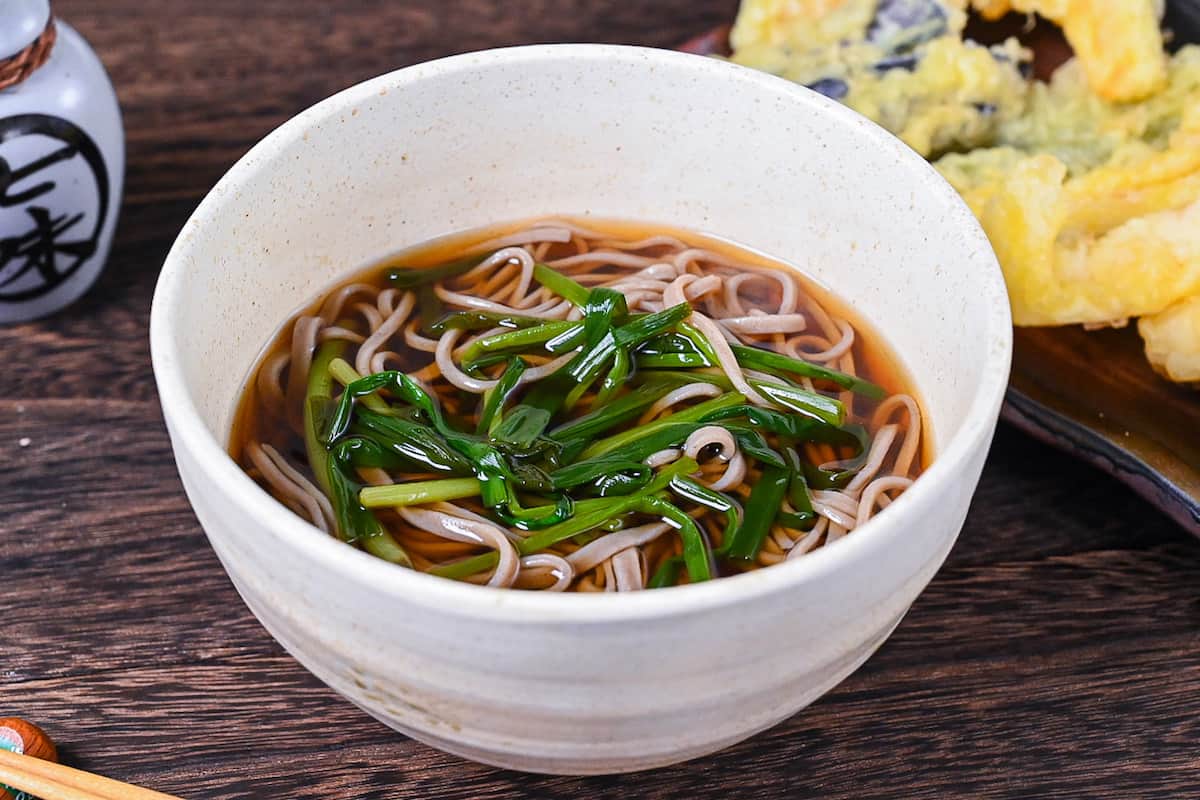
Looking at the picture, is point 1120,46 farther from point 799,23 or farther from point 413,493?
point 413,493

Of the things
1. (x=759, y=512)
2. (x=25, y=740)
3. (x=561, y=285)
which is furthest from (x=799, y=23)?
(x=25, y=740)

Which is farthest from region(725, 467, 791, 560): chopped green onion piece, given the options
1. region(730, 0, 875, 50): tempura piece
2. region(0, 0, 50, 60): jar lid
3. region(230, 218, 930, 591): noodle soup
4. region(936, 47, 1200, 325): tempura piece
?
region(0, 0, 50, 60): jar lid

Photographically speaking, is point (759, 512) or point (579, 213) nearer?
point (759, 512)

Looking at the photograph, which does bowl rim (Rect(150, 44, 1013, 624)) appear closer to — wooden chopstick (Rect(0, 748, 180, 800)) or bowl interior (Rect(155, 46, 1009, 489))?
bowl interior (Rect(155, 46, 1009, 489))

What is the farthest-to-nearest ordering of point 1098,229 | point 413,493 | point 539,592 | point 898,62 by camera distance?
point 898,62 → point 1098,229 → point 413,493 → point 539,592

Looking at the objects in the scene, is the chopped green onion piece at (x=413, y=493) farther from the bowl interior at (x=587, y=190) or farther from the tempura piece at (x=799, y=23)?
the tempura piece at (x=799, y=23)

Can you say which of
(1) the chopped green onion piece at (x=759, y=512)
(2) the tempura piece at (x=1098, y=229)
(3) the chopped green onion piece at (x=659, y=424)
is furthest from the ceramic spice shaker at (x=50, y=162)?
(2) the tempura piece at (x=1098, y=229)
